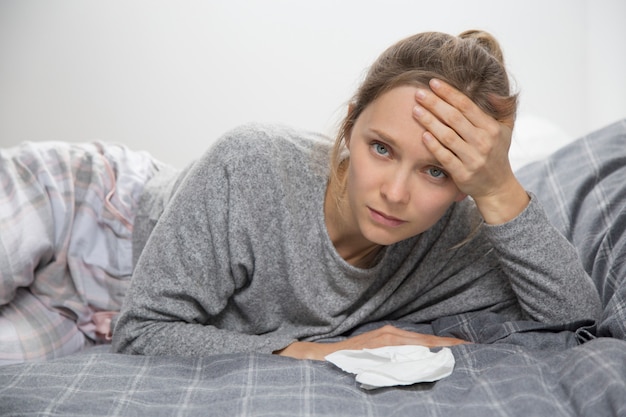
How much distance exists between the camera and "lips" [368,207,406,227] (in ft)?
3.89

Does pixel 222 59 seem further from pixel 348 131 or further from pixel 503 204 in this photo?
pixel 503 204

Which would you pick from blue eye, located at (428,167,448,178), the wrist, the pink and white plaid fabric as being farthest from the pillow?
the pink and white plaid fabric

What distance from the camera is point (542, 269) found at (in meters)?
1.29

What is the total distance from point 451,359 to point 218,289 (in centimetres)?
42

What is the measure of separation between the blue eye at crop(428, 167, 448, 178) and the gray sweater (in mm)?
158

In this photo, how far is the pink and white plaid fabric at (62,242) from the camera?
144cm

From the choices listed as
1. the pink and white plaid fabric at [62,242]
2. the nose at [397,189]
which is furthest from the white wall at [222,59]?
A: the nose at [397,189]

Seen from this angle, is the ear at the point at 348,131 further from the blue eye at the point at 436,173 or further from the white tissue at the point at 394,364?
the white tissue at the point at 394,364

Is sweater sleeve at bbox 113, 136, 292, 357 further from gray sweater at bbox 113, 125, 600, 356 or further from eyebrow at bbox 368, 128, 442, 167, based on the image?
eyebrow at bbox 368, 128, 442, 167

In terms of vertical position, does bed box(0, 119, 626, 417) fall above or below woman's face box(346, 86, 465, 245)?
below

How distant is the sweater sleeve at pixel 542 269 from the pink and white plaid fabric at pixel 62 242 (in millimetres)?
785

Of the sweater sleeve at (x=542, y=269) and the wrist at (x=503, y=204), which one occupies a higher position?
the wrist at (x=503, y=204)

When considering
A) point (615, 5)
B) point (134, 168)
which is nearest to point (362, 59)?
point (615, 5)

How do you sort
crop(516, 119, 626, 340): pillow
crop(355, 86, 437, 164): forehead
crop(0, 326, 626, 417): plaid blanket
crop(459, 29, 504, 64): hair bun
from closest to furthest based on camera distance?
1. crop(0, 326, 626, 417): plaid blanket
2. crop(355, 86, 437, 164): forehead
3. crop(459, 29, 504, 64): hair bun
4. crop(516, 119, 626, 340): pillow
